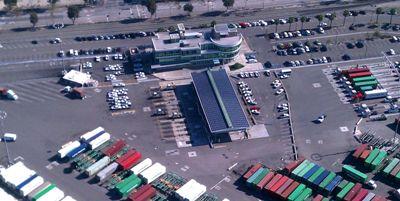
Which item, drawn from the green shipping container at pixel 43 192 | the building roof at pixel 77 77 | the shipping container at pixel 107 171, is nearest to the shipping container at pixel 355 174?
the shipping container at pixel 107 171

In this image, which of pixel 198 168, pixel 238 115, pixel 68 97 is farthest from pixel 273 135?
pixel 68 97

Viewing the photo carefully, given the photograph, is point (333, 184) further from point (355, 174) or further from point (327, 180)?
point (355, 174)

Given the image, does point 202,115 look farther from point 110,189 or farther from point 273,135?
point 110,189

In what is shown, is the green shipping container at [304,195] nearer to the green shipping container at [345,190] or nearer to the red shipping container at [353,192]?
the green shipping container at [345,190]

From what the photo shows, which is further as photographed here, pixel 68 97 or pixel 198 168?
pixel 68 97

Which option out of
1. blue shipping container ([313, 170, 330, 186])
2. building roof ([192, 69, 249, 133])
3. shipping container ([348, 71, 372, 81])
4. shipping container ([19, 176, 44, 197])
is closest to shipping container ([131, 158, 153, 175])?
building roof ([192, 69, 249, 133])
